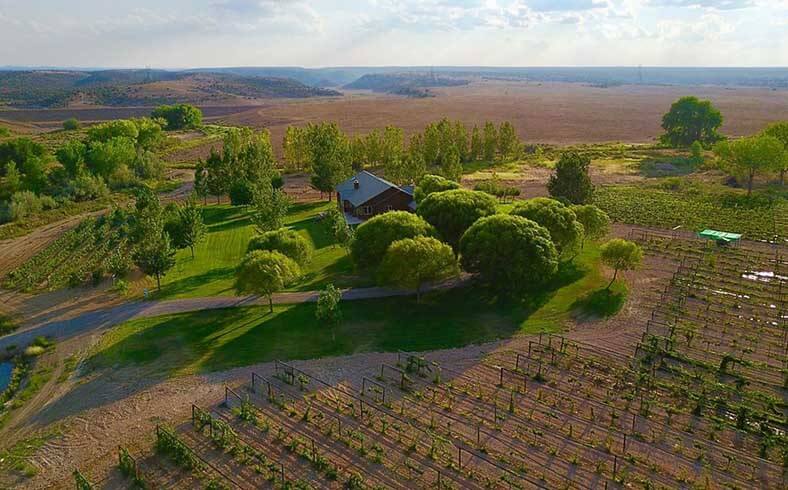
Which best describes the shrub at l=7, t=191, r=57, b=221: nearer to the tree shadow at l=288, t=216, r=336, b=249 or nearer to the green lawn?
the green lawn

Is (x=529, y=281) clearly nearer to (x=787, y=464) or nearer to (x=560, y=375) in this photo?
(x=560, y=375)

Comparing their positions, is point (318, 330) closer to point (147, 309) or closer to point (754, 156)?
point (147, 309)

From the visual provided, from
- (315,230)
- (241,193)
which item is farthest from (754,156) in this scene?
(241,193)

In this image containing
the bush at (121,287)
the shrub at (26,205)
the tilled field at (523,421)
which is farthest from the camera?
the shrub at (26,205)

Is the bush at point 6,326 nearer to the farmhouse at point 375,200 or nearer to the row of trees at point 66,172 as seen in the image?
the row of trees at point 66,172

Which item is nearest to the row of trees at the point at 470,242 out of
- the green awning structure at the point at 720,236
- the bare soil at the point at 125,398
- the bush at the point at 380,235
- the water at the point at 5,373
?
the bush at the point at 380,235

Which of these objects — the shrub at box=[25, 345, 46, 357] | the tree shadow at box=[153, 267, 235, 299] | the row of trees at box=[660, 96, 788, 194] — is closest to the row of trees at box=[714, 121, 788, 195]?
the row of trees at box=[660, 96, 788, 194]

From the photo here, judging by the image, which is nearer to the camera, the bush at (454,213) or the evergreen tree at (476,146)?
the bush at (454,213)
